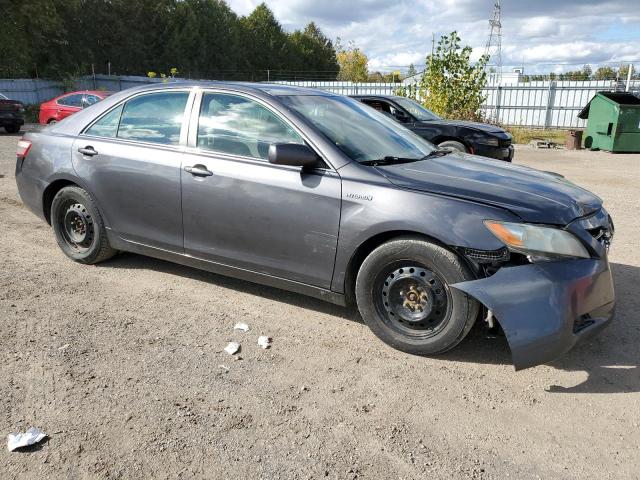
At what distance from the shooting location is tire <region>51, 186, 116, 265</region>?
473 centimetres

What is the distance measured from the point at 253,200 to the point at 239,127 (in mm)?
619

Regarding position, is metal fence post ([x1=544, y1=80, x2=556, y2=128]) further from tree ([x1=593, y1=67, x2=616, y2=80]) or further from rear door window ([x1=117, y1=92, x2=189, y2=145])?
rear door window ([x1=117, y1=92, x2=189, y2=145])

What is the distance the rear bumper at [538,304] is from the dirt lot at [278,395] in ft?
1.01

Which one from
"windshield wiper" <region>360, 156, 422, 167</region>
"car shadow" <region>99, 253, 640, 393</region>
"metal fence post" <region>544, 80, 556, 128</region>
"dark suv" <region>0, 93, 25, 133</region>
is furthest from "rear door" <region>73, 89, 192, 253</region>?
"metal fence post" <region>544, 80, 556, 128</region>

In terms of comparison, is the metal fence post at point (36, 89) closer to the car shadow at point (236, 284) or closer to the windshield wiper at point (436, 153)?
the car shadow at point (236, 284)

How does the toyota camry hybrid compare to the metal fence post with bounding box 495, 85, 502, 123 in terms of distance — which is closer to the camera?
the toyota camry hybrid

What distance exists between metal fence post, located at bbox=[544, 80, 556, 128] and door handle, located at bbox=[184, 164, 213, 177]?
922 inches

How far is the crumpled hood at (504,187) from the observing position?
3.16 m

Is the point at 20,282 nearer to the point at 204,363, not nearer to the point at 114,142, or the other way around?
the point at 114,142

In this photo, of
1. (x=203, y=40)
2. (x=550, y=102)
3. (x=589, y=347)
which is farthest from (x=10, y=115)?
(x=203, y=40)

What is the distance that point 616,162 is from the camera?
14070mm

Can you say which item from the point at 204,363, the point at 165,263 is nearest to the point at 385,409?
the point at 204,363

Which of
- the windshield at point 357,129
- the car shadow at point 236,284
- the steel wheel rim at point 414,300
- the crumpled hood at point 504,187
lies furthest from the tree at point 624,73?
→ the steel wheel rim at point 414,300

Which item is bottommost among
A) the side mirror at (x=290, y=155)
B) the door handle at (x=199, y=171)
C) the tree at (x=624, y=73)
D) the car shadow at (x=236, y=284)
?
the car shadow at (x=236, y=284)
